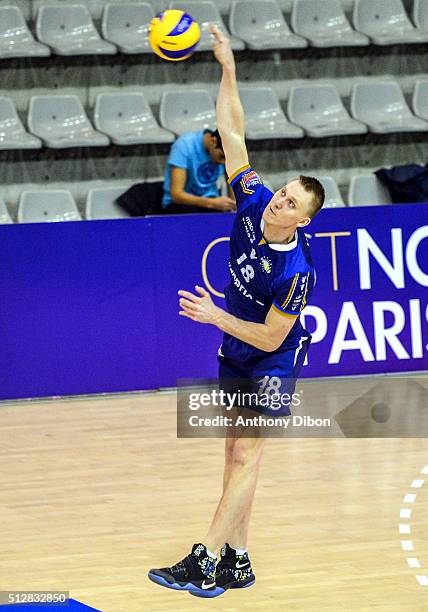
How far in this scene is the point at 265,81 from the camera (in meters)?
13.8

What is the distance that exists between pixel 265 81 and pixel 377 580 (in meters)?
8.90

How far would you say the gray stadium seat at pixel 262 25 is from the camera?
44.1 feet

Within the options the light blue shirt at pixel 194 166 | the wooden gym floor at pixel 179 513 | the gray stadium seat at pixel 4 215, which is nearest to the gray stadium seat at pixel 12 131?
the gray stadium seat at pixel 4 215

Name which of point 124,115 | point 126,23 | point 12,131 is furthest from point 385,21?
point 12,131

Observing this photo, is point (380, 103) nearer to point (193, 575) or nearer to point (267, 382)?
point (267, 382)

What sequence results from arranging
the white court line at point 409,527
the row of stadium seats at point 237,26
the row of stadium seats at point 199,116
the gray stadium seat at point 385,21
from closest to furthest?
the white court line at point 409,527 → the row of stadium seats at point 199,116 → the row of stadium seats at point 237,26 → the gray stadium seat at point 385,21

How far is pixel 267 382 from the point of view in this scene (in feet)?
19.2

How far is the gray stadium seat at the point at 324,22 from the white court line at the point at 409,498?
755 cm

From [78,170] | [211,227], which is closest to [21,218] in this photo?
[78,170]

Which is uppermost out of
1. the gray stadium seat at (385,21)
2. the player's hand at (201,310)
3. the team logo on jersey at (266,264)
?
the team logo on jersey at (266,264)

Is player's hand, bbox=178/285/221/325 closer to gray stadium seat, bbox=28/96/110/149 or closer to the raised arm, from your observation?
the raised arm

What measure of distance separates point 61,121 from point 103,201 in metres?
1.06

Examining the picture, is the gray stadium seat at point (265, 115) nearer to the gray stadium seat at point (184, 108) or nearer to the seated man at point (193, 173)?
the gray stadium seat at point (184, 108)

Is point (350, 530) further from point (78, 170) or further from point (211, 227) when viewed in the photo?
point (78, 170)
